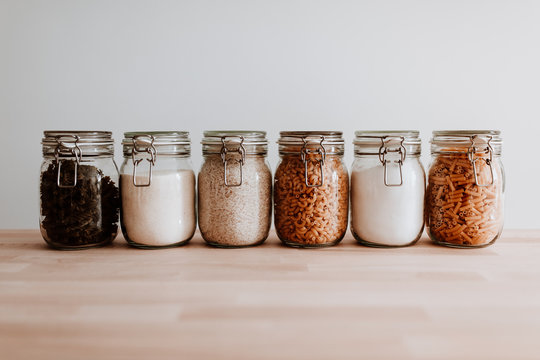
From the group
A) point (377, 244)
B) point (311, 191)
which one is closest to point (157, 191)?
point (311, 191)

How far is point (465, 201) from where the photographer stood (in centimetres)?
105

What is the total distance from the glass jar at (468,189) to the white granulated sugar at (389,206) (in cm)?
4

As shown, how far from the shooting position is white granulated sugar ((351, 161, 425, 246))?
3.48 ft

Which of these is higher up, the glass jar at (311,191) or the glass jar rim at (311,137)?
the glass jar rim at (311,137)

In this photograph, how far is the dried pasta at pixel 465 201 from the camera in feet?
3.44

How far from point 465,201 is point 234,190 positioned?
0.49m

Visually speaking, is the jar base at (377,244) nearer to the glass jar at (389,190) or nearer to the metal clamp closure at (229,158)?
the glass jar at (389,190)

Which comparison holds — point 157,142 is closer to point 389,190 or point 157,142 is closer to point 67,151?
point 67,151

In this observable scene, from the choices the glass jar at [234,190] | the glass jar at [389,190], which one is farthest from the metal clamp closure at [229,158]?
the glass jar at [389,190]

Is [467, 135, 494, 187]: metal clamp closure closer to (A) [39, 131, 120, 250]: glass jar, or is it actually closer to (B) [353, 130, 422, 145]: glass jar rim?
(B) [353, 130, 422, 145]: glass jar rim
